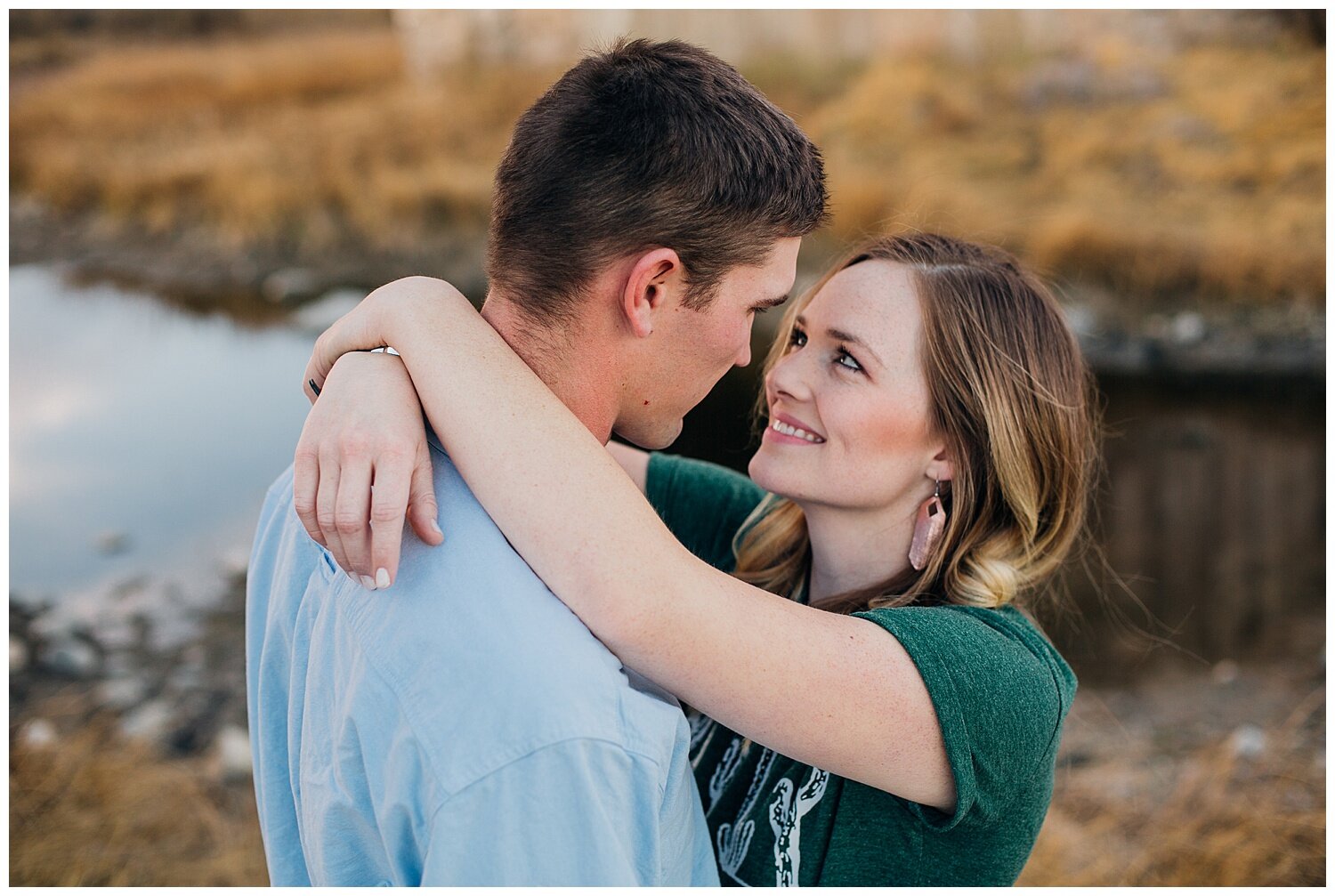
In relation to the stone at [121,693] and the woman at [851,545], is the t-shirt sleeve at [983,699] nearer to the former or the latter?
the woman at [851,545]

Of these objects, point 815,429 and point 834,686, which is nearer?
point 834,686

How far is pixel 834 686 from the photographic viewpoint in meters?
0.84

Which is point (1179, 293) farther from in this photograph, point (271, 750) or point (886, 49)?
point (271, 750)

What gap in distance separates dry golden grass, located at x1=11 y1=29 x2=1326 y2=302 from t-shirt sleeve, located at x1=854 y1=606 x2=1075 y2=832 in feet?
9.22

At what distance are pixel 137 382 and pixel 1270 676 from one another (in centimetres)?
359

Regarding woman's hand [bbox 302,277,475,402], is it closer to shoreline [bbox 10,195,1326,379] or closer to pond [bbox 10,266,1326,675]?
pond [bbox 10,266,1326,675]

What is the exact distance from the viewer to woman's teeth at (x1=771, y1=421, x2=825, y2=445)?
119cm

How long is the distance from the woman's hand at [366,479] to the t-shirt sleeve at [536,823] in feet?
0.56

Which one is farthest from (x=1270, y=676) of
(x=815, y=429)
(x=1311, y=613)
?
(x=815, y=429)

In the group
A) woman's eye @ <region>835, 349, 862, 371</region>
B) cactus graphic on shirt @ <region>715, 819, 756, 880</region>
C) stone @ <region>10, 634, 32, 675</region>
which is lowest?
stone @ <region>10, 634, 32, 675</region>

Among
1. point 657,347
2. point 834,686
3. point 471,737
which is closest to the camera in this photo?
point 471,737

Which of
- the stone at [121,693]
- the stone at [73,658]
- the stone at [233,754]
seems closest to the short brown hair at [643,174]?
the stone at [233,754]

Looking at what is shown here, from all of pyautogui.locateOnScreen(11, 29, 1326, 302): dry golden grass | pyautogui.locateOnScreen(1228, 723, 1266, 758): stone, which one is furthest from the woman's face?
pyautogui.locateOnScreen(11, 29, 1326, 302): dry golden grass

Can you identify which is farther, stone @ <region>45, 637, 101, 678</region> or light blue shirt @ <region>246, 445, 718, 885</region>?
stone @ <region>45, 637, 101, 678</region>
